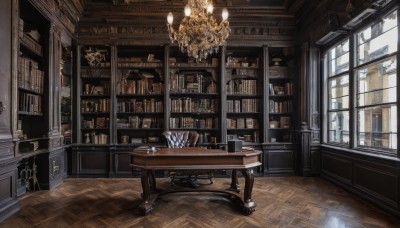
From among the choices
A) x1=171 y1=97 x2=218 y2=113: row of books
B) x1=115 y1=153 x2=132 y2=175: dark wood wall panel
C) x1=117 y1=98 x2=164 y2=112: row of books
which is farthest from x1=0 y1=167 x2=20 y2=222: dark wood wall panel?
x1=171 y1=97 x2=218 y2=113: row of books

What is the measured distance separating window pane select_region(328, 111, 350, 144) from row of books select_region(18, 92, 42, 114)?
5126 mm

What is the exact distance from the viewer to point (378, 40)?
322 centimetres

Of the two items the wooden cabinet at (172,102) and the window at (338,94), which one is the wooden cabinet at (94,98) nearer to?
the wooden cabinet at (172,102)

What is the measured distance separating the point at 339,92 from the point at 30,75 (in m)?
5.18

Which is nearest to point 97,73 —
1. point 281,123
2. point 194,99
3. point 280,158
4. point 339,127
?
point 194,99

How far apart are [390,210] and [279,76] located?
2.90 metres

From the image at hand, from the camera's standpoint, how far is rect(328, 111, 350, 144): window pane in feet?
12.9

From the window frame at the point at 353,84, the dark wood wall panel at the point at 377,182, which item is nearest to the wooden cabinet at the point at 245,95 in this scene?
the window frame at the point at 353,84

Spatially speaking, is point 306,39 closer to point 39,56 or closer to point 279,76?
point 279,76

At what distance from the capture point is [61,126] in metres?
4.25

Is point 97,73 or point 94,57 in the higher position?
point 94,57

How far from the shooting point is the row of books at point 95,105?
459cm

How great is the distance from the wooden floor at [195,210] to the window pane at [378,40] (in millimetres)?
2109

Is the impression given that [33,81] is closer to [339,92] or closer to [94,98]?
[94,98]
